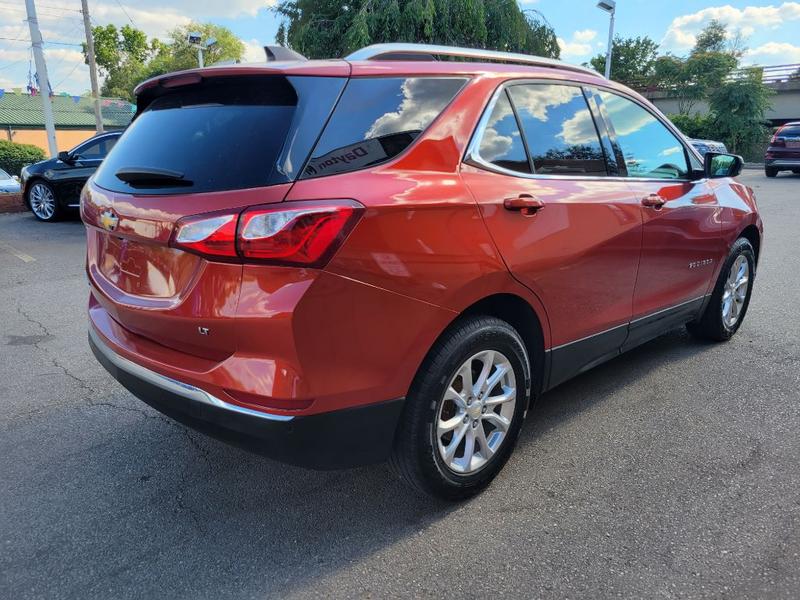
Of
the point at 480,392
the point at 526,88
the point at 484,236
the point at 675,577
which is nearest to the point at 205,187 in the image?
the point at 484,236

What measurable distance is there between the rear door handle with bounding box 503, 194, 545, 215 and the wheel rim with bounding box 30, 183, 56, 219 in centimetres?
1065

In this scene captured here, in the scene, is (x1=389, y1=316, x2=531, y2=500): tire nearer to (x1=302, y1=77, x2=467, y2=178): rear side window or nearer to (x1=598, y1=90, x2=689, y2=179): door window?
(x1=302, y1=77, x2=467, y2=178): rear side window

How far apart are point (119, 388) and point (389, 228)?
8.36ft

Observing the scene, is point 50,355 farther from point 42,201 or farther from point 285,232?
point 42,201

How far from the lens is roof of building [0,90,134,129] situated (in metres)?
54.5

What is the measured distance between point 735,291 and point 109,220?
4.29 metres

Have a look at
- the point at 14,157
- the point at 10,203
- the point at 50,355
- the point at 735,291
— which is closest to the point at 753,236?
the point at 735,291

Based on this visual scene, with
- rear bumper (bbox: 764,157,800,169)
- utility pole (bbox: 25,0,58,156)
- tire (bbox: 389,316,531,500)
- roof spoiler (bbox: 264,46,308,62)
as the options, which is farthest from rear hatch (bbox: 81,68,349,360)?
rear bumper (bbox: 764,157,800,169)

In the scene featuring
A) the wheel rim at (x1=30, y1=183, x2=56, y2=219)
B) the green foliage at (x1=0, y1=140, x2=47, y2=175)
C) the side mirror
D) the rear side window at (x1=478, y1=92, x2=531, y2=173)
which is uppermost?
the rear side window at (x1=478, y1=92, x2=531, y2=173)

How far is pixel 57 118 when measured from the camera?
185ft

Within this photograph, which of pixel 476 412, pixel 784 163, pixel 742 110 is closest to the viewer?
pixel 476 412

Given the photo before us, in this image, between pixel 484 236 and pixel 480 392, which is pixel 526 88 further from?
pixel 480 392

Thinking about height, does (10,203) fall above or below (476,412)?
below

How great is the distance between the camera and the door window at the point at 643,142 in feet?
11.4
